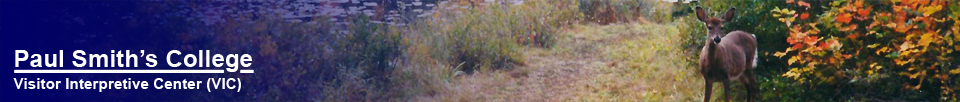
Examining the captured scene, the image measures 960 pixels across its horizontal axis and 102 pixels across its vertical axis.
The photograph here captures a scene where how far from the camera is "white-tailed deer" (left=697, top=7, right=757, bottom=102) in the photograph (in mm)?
5280

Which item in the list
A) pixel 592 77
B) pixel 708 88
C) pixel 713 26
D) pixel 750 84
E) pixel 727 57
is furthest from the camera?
pixel 592 77

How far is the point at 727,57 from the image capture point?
559 centimetres

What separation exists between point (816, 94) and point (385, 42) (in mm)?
3047

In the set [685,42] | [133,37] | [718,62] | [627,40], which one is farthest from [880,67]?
[627,40]

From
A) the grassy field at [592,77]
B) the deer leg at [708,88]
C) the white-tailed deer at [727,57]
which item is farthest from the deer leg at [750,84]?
the grassy field at [592,77]

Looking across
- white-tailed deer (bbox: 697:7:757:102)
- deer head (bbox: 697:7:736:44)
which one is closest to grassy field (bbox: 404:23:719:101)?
white-tailed deer (bbox: 697:7:757:102)

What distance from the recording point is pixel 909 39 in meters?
4.71

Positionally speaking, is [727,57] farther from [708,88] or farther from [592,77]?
[592,77]

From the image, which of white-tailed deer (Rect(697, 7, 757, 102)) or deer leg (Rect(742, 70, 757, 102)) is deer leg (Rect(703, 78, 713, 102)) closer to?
white-tailed deer (Rect(697, 7, 757, 102))

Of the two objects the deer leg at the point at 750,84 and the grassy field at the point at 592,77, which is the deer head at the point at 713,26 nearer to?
the deer leg at the point at 750,84

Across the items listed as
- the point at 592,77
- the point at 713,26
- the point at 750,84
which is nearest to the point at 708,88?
the point at 750,84

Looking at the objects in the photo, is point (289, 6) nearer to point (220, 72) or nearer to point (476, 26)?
point (220, 72)

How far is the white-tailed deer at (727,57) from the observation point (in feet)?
17.3

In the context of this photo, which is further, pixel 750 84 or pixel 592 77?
pixel 592 77
